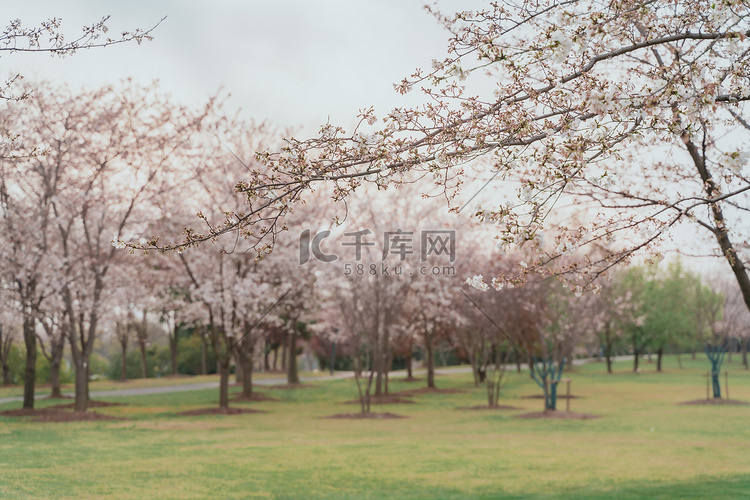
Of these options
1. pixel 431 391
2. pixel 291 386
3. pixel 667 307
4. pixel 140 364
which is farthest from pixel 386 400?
pixel 667 307

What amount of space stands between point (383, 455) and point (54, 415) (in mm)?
10962

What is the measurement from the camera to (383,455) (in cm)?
1271

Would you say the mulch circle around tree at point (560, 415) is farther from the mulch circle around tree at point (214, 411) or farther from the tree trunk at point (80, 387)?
the tree trunk at point (80, 387)

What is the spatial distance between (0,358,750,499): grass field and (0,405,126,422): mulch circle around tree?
0.72m

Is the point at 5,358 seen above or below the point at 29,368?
below

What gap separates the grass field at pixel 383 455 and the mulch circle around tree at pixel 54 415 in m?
0.72

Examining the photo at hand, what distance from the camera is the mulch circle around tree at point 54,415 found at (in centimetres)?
1875

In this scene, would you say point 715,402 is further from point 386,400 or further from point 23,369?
point 23,369

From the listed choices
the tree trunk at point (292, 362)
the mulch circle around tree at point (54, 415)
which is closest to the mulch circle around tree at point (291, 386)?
the tree trunk at point (292, 362)

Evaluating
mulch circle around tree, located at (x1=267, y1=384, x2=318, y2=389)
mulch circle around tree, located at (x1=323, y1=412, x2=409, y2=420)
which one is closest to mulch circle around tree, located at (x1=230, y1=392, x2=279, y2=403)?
mulch circle around tree, located at (x1=267, y1=384, x2=318, y2=389)

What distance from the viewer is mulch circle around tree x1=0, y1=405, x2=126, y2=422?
18.8m

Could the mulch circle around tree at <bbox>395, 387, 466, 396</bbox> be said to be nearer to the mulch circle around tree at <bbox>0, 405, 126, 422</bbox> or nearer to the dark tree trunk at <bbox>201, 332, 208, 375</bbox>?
the mulch circle around tree at <bbox>0, 405, 126, 422</bbox>

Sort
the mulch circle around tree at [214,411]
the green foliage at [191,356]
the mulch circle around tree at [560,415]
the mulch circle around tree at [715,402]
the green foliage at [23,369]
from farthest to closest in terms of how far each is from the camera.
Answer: the green foliage at [191,356] < the green foliage at [23,369] < the mulch circle around tree at [715,402] < the mulch circle around tree at [214,411] < the mulch circle around tree at [560,415]

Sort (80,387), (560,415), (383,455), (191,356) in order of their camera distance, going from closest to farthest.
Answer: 1. (383,455)
2. (80,387)
3. (560,415)
4. (191,356)
